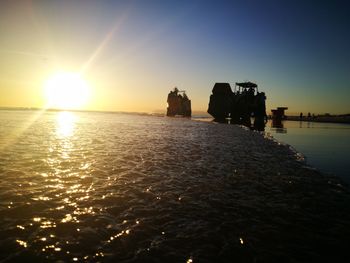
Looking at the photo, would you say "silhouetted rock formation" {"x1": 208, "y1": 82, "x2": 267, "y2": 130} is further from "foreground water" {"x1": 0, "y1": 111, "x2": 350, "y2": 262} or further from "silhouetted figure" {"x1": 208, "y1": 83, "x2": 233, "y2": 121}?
"foreground water" {"x1": 0, "y1": 111, "x2": 350, "y2": 262}

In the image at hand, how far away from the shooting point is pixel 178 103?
388 feet

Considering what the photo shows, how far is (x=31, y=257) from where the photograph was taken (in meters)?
3.93

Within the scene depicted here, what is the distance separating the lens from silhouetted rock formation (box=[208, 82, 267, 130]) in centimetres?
4822

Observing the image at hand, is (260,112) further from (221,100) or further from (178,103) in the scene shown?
(178,103)

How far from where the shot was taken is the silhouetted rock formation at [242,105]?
158 ft

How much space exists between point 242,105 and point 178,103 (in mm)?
63897

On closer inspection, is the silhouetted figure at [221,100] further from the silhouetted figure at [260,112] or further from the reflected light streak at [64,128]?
the reflected light streak at [64,128]

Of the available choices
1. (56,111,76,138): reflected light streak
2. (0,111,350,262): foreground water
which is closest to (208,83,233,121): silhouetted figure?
(56,111,76,138): reflected light streak

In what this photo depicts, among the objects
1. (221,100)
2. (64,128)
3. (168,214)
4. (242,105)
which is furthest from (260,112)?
(168,214)

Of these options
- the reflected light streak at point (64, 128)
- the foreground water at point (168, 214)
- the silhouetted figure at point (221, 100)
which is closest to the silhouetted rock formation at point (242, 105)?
the silhouetted figure at point (221, 100)

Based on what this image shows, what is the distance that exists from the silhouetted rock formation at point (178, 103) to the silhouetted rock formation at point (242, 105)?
4377 cm

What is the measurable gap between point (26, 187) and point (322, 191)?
27.6 feet

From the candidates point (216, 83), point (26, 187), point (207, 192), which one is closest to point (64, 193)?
point (26, 187)

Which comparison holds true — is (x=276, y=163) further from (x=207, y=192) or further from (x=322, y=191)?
(x=207, y=192)
